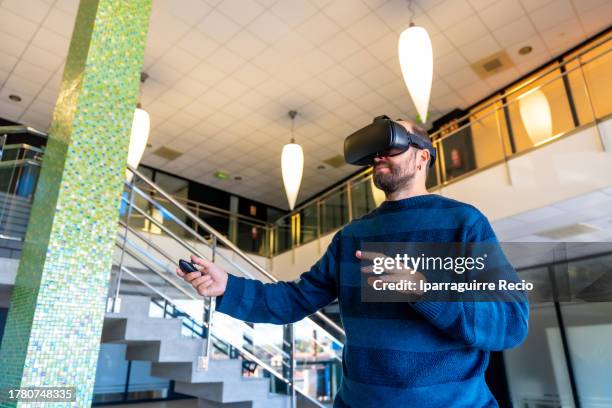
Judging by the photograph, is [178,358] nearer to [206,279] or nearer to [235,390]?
[235,390]

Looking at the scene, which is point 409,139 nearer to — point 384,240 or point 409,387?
point 384,240

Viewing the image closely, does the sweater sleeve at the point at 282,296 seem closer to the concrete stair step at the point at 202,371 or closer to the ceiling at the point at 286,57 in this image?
the concrete stair step at the point at 202,371

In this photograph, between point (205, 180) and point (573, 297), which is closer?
point (573, 297)

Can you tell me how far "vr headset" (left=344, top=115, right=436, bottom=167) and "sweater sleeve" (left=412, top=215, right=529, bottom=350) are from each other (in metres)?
0.35

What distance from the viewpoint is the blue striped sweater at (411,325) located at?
0.73 meters

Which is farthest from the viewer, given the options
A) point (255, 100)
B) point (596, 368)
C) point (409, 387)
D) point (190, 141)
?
point (190, 141)

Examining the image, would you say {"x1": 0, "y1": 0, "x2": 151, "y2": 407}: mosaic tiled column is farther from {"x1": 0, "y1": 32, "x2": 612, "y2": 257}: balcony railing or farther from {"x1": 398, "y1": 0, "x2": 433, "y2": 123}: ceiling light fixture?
{"x1": 398, "y1": 0, "x2": 433, "y2": 123}: ceiling light fixture

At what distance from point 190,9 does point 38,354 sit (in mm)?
3577

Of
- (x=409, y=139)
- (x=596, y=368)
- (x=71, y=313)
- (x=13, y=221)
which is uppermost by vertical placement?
(x=13, y=221)

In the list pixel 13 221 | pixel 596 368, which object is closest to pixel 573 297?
pixel 13 221

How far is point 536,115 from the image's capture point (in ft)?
12.9

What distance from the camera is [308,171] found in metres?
7.91

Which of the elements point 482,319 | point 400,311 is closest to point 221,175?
point 400,311

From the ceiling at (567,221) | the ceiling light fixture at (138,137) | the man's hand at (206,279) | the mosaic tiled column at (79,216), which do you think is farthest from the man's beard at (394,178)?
the ceiling light fixture at (138,137)
